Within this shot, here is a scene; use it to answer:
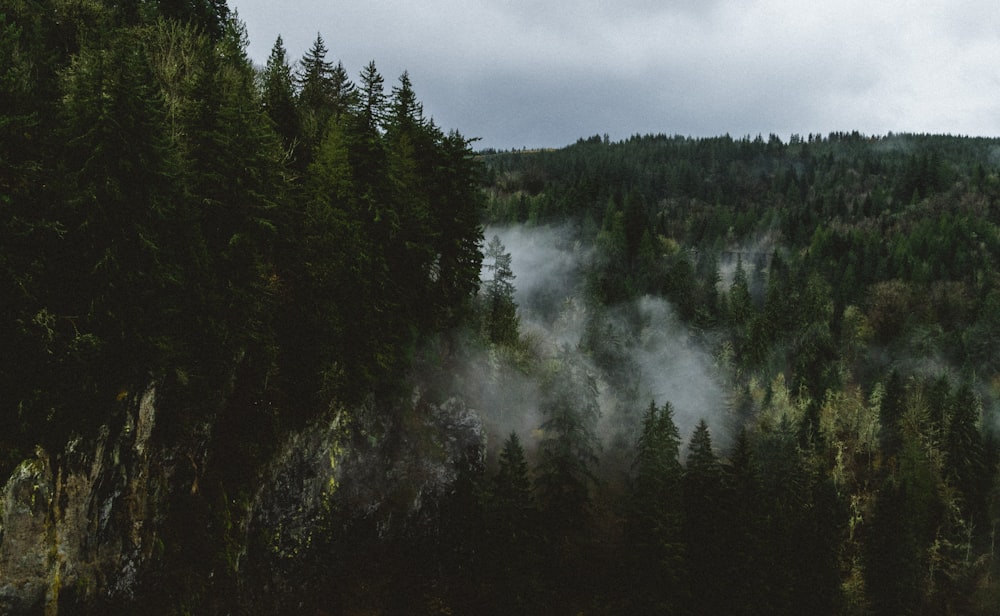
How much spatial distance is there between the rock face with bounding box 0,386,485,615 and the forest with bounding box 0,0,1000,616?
92 mm

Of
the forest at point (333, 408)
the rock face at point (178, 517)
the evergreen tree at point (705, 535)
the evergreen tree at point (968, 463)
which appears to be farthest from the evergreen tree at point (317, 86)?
the evergreen tree at point (968, 463)

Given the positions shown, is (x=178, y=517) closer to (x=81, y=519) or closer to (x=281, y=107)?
(x=81, y=519)

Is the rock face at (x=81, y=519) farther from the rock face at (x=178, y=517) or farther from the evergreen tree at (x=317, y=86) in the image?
the evergreen tree at (x=317, y=86)

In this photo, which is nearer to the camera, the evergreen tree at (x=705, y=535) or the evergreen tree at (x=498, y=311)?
the evergreen tree at (x=705, y=535)

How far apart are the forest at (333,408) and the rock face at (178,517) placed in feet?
0.30

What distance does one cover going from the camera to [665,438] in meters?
39.4

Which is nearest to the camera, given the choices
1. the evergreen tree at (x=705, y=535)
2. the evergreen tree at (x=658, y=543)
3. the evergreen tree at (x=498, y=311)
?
the evergreen tree at (x=658, y=543)

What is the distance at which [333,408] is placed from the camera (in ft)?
99.1

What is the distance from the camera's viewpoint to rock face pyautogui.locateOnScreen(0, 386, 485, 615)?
17.8 m

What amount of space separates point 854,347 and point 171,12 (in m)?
93.2

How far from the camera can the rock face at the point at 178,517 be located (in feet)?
58.5

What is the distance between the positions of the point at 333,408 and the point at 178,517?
30.9ft

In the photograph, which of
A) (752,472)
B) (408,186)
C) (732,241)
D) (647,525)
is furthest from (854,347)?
(408,186)

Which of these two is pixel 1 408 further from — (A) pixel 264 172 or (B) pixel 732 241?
(B) pixel 732 241
